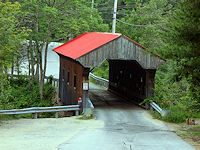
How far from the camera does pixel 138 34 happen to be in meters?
32.2

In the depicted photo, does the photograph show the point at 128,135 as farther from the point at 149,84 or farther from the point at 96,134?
the point at 149,84

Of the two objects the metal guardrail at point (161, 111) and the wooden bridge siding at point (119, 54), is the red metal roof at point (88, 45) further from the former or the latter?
the metal guardrail at point (161, 111)

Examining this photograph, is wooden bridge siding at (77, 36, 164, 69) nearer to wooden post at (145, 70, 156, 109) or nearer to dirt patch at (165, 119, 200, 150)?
wooden post at (145, 70, 156, 109)

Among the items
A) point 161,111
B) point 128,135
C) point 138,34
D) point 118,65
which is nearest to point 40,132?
point 128,135

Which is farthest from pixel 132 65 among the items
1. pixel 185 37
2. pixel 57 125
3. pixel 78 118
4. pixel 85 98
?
pixel 185 37

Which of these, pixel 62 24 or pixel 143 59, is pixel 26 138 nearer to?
pixel 143 59

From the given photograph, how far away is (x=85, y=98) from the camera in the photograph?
19094mm

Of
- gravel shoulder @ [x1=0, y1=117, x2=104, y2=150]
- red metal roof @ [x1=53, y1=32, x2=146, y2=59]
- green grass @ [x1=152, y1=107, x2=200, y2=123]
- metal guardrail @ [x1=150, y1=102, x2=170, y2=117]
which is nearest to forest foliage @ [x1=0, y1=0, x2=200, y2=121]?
green grass @ [x1=152, y1=107, x2=200, y2=123]

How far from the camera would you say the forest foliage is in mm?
12109

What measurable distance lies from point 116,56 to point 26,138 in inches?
320

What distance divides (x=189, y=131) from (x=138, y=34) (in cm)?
1875

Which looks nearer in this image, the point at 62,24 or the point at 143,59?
the point at 143,59

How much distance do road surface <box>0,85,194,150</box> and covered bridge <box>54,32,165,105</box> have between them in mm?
2486

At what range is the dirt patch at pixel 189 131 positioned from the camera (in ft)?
42.2
